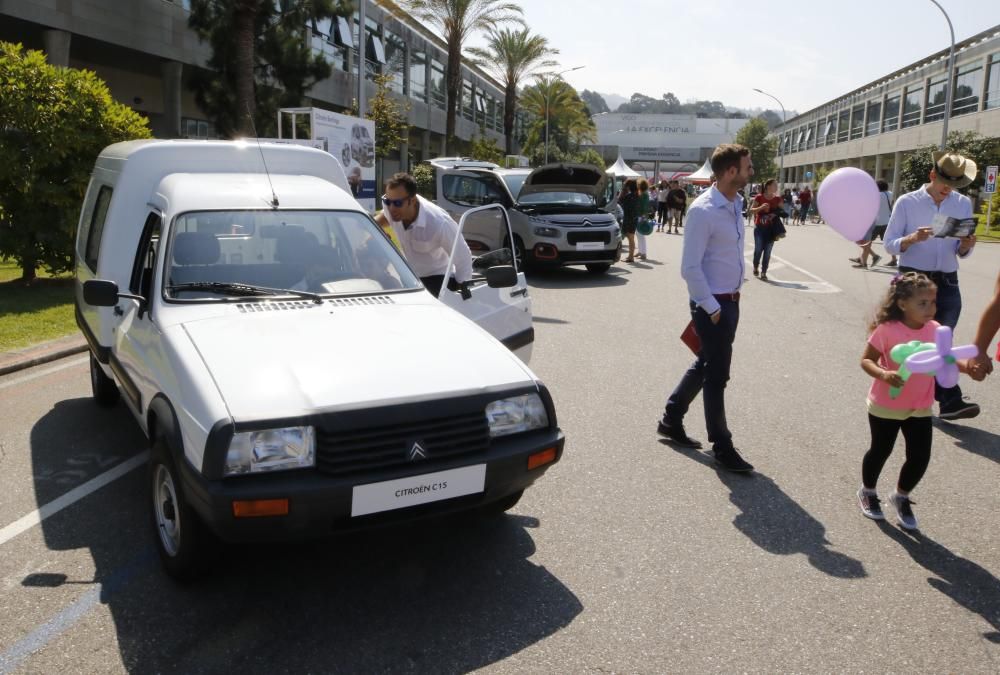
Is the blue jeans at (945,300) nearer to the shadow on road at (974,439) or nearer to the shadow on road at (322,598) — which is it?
the shadow on road at (974,439)

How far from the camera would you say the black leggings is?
13.6ft

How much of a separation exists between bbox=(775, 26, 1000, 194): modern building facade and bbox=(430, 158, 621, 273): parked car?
29.1m

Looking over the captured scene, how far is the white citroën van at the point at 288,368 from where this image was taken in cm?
318

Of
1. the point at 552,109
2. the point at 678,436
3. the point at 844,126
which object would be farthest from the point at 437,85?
the point at 678,436

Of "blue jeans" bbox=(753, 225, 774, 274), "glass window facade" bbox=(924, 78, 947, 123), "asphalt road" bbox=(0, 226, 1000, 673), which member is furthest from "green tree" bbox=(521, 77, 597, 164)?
"asphalt road" bbox=(0, 226, 1000, 673)

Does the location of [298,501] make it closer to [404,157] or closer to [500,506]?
[500,506]

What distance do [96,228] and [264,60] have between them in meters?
21.9

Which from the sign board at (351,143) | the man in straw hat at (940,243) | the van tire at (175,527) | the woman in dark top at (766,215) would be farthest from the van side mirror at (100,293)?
the sign board at (351,143)

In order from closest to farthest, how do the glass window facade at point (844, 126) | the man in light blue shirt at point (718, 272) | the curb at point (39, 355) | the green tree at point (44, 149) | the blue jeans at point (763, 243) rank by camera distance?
the man in light blue shirt at point (718, 272) < the curb at point (39, 355) < the green tree at point (44, 149) < the blue jeans at point (763, 243) < the glass window facade at point (844, 126)

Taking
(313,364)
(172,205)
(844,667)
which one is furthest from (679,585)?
(172,205)

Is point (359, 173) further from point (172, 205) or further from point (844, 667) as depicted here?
point (844, 667)

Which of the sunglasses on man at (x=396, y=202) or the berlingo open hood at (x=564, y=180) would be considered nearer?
the sunglasses on man at (x=396, y=202)

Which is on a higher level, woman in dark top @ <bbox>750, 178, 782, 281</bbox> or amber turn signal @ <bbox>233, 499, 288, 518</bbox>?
woman in dark top @ <bbox>750, 178, 782, 281</bbox>

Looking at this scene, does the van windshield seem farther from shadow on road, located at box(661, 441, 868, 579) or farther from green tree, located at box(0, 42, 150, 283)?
green tree, located at box(0, 42, 150, 283)
